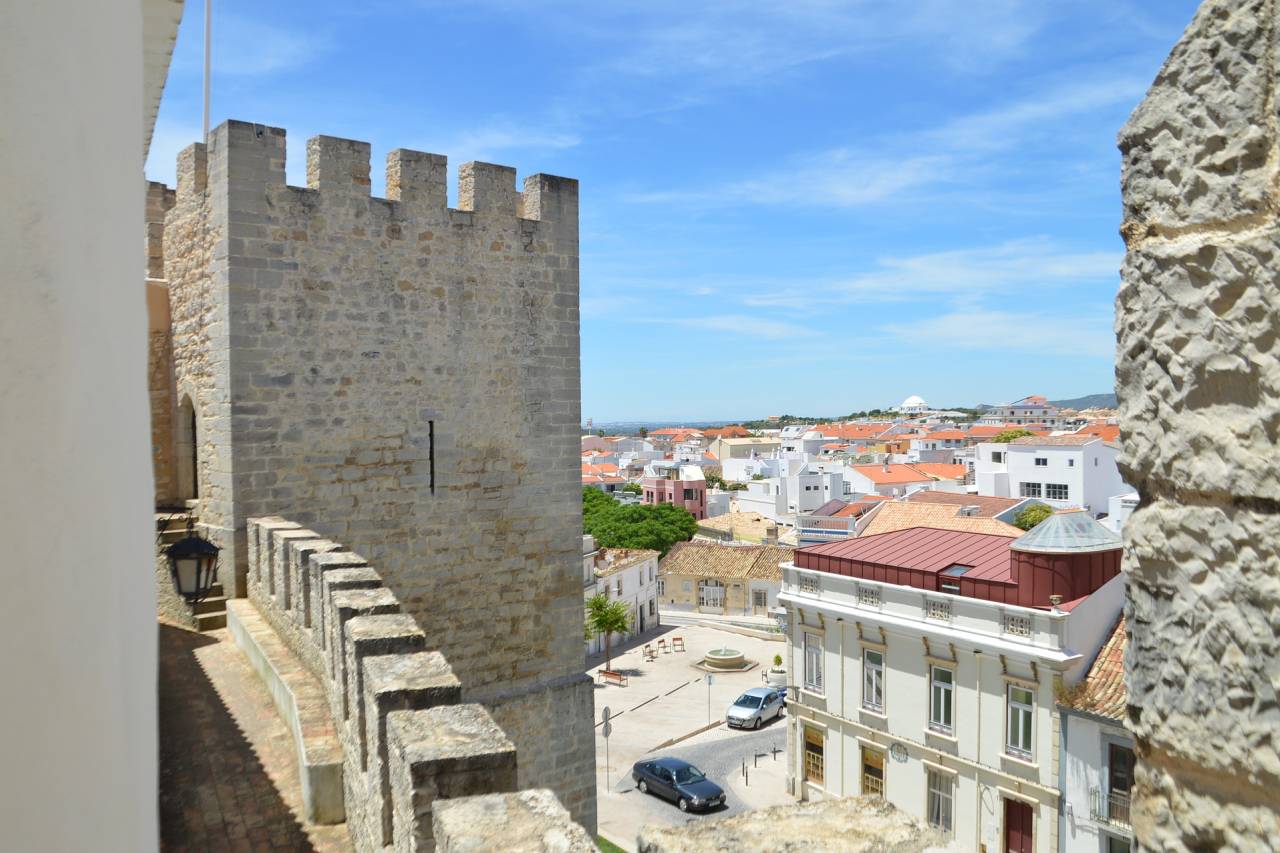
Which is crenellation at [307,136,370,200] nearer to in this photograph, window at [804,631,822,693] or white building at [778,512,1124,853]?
white building at [778,512,1124,853]

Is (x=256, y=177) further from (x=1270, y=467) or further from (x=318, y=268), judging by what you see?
(x=1270, y=467)

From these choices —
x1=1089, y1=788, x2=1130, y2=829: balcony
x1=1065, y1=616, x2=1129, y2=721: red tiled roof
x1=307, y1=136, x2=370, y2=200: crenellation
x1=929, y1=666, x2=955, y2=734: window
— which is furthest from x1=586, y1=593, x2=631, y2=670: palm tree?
x1=307, y1=136, x2=370, y2=200: crenellation

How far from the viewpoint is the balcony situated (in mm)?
14539

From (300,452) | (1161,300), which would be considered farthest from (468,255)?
(1161,300)

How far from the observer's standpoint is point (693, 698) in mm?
35656

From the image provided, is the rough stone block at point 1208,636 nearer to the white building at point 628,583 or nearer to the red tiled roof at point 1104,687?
the red tiled roof at point 1104,687

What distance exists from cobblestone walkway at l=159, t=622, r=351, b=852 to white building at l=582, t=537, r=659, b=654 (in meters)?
35.8

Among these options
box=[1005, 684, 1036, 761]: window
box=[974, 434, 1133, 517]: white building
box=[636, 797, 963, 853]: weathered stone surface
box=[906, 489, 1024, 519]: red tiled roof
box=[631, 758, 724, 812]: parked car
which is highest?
box=[636, 797, 963, 853]: weathered stone surface

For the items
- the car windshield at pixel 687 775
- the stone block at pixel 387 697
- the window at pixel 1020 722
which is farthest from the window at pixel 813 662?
the stone block at pixel 387 697

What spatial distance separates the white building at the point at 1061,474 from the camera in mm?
46750

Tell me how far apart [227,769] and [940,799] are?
14642 mm

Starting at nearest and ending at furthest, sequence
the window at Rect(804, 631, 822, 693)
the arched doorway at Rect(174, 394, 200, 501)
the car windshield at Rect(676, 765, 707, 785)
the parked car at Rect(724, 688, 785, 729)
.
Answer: the arched doorway at Rect(174, 394, 200, 501), the window at Rect(804, 631, 822, 693), the car windshield at Rect(676, 765, 707, 785), the parked car at Rect(724, 688, 785, 729)

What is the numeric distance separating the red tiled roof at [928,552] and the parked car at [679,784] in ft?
22.6

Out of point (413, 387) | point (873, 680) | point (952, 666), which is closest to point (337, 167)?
point (413, 387)
